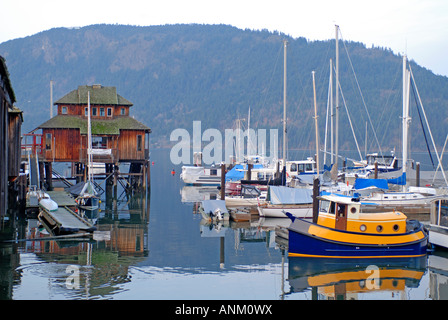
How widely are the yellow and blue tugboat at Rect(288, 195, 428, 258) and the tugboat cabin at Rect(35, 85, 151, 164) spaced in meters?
31.7

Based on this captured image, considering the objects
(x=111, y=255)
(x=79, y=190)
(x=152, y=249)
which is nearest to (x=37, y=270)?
(x=111, y=255)

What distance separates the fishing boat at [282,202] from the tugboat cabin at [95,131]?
1967 cm

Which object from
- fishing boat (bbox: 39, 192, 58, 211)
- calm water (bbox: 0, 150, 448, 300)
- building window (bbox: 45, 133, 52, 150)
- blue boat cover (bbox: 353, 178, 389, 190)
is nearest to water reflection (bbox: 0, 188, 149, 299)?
calm water (bbox: 0, 150, 448, 300)

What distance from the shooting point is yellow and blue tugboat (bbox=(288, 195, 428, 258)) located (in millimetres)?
30000

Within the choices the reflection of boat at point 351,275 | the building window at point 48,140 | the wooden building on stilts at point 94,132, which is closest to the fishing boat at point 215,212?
the reflection of boat at point 351,275

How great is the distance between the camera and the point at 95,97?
6094cm

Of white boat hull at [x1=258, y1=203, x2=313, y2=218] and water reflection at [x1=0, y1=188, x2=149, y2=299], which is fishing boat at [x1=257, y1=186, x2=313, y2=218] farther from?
water reflection at [x1=0, y1=188, x2=149, y2=299]

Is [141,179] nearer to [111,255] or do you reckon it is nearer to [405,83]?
[405,83]

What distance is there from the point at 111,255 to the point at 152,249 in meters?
3.22

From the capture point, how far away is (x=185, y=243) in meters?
35.5

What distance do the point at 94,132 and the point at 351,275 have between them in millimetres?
36817

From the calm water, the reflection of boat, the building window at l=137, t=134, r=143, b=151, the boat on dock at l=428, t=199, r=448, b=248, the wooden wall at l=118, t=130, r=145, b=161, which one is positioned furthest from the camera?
the building window at l=137, t=134, r=143, b=151

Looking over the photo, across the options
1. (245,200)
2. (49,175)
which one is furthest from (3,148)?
(49,175)
